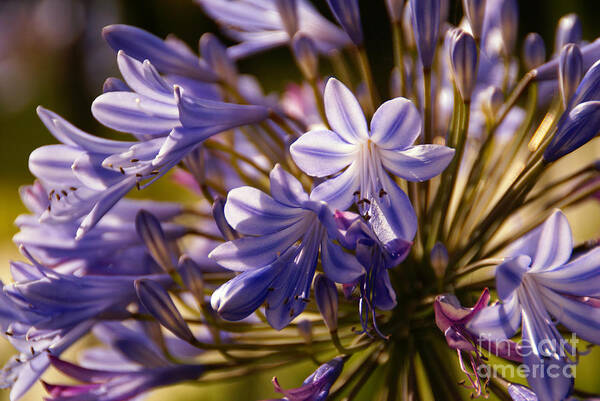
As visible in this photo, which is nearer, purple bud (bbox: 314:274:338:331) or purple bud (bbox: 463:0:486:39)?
purple bud (bbox: 314:274:338:331)

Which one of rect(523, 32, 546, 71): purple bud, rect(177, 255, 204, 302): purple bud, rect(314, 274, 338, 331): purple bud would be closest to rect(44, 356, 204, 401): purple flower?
rect(177, 255, 204, 302): purple bud

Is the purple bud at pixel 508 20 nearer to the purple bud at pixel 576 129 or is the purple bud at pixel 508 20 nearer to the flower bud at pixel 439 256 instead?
the purple bud at pixel 576 129

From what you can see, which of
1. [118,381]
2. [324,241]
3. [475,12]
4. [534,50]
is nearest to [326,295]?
[324,241]

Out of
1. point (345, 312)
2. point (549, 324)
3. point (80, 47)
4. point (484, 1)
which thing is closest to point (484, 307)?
point (549, 324)

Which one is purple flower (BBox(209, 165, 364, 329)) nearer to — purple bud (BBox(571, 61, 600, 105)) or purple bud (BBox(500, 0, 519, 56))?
purple bud (BBox(571, 61, 600, 105))

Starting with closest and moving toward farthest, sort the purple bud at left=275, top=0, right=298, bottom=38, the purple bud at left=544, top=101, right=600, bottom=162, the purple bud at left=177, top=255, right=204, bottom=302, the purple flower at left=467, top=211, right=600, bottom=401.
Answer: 1. the purple flower at left=467, top=211, right=600, bottom=401
2. the purple bud at left=544, top=101, right=600, bottom=162
3. the purple bud at left=177, top=255, right=204, bottom=302
4. the purple bud at left=275, top=0, right=298, bottom=38
